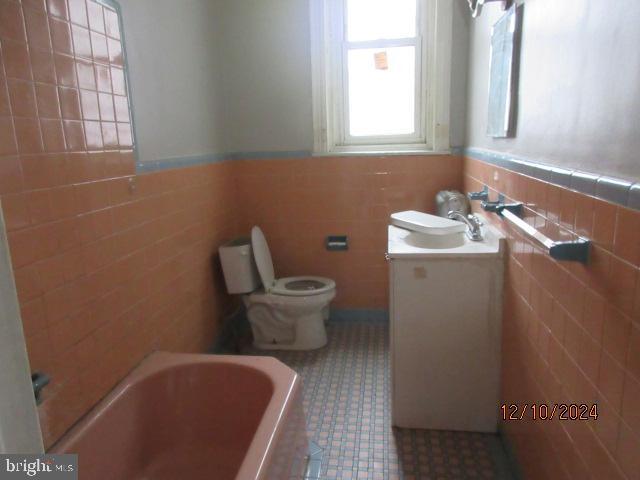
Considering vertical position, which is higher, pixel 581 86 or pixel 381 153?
pixel 581 86

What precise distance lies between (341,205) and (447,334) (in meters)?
1.28

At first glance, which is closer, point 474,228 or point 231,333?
point 474,228

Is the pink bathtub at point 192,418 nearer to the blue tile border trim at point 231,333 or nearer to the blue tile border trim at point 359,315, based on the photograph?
the blue tile border trim at point 231,333

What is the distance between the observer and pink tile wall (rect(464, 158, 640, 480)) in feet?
2.83

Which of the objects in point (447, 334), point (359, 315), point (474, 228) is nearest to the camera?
point (447, 334)

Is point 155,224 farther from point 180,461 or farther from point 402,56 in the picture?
point 402,56

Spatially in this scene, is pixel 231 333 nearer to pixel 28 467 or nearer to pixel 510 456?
pixel 510 456

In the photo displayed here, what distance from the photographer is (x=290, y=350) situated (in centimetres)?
272

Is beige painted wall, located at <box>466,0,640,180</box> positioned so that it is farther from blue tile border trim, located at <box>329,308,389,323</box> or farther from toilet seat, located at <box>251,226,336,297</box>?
blue tile border trim, located at <box>329,308,389,323</box>

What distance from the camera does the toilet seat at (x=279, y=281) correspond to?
8.58ft

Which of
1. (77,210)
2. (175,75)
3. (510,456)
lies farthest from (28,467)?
(175,75)

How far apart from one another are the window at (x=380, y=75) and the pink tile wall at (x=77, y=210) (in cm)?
131

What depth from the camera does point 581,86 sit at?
1088 mm

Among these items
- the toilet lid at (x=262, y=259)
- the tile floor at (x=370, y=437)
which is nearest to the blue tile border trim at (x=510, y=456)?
the tile floor at (x=370, y=437)
